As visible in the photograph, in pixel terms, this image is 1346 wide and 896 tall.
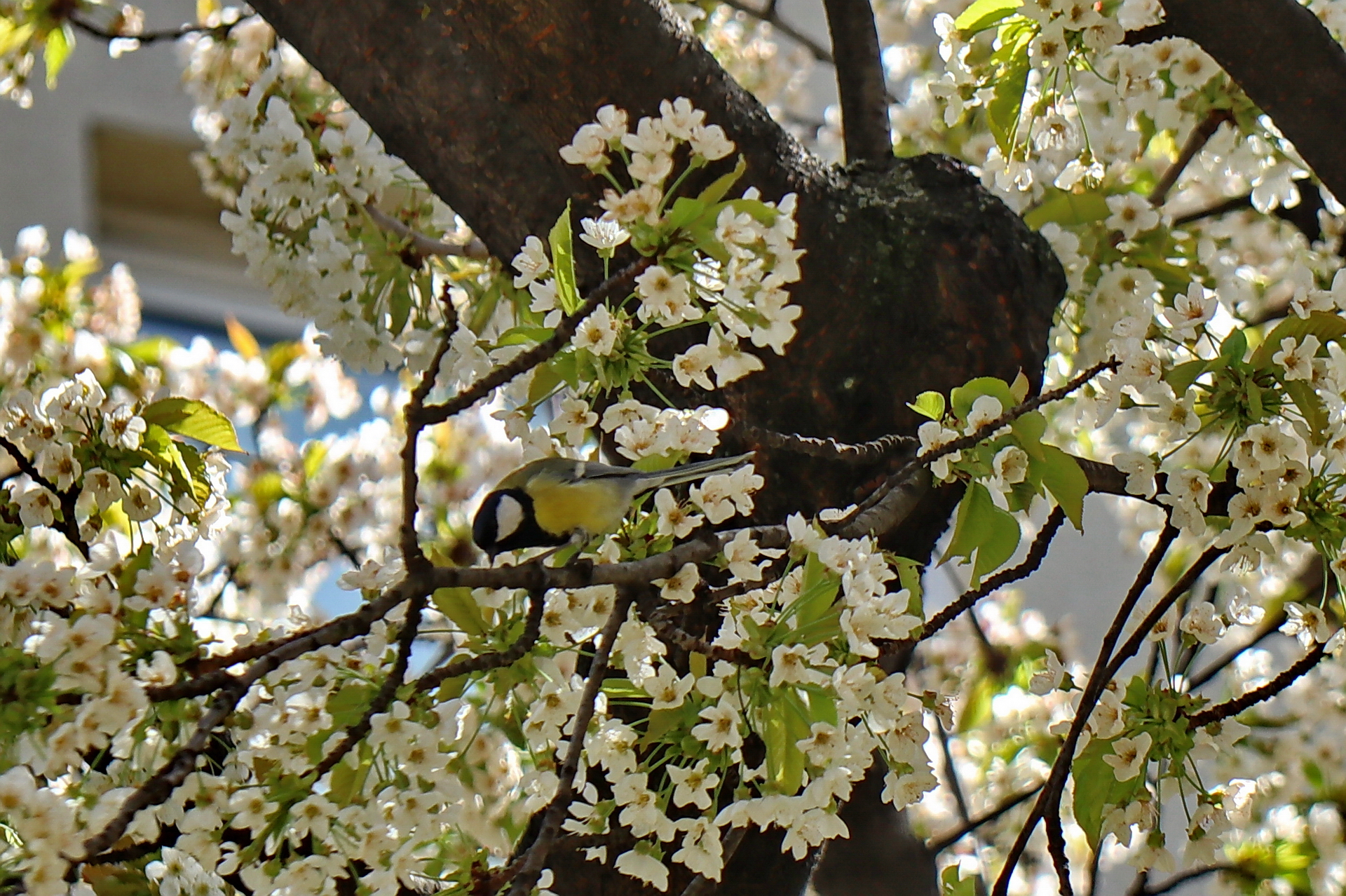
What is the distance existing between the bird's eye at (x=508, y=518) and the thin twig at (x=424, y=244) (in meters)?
0.29

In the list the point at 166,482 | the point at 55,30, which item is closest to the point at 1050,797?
the point at 166,482

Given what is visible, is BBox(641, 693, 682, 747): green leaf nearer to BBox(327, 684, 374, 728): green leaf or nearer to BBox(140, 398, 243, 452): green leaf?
BBox(327, 684, 374, 728): green leaf

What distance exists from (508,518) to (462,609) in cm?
13

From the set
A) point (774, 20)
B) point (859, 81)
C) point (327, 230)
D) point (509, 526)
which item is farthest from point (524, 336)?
Result: point (774, 20)

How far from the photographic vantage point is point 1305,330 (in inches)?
23.3

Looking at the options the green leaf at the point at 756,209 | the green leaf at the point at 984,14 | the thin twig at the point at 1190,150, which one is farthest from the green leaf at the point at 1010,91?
the green leaf at the point at 756,209

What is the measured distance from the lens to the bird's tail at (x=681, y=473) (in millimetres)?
593

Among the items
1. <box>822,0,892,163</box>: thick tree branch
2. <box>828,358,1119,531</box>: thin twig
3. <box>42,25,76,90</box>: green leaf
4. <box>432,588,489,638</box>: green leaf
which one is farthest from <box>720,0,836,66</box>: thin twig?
<box>432,588,489,638</box>: green leaf

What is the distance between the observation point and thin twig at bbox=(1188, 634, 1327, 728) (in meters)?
0.61

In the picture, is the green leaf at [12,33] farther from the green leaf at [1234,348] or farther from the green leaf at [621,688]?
the green leaf at [1234,348]

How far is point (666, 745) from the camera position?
0.60 metres

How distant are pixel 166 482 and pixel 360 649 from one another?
5.8 inches

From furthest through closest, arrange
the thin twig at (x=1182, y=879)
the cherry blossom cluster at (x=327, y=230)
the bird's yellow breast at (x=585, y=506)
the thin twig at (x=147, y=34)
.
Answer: the thin twig at (x=147, y=34)
the cherry blossom cluster at (x=327, y=230)
the thin twig at (x=1182, y=879)
the bird's yellow breast at (x=585, y=506)

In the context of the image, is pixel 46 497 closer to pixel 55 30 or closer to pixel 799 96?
pixel 55 30
